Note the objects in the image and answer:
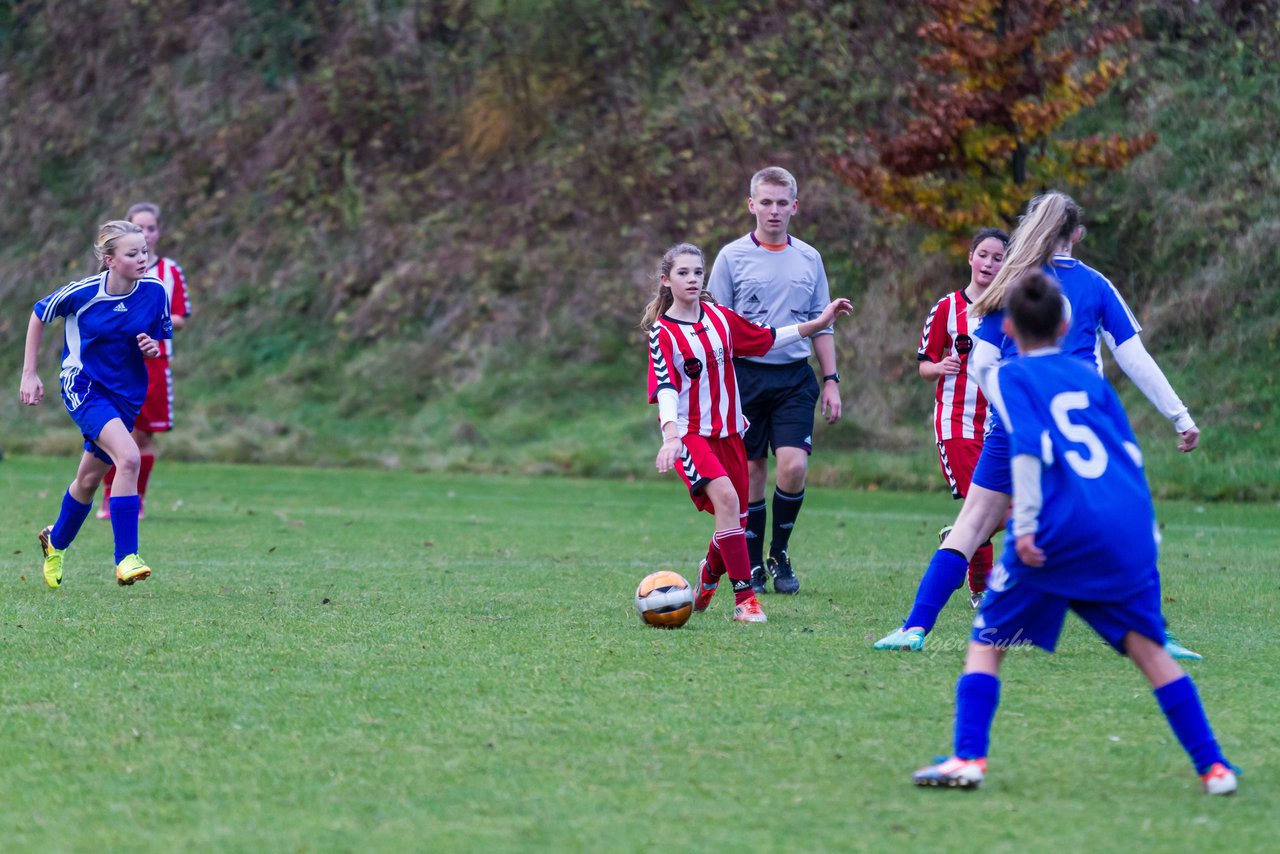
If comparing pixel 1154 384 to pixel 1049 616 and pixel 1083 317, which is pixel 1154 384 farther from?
pixel 1049 616

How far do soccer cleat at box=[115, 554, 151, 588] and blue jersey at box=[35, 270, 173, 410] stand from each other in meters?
1.01

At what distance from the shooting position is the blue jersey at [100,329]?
8172 mm

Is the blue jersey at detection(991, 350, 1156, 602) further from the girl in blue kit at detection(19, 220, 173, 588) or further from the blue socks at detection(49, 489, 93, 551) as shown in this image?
the blue socks at detection(49, 489, 93, 551)

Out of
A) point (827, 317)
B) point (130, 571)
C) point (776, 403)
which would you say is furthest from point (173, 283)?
point (827, 317)

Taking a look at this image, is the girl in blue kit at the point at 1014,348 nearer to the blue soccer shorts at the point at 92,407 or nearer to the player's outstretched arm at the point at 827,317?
the player's outstretched arm at the point at 827,317

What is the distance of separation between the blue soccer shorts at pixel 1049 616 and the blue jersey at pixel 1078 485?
4 centimetres

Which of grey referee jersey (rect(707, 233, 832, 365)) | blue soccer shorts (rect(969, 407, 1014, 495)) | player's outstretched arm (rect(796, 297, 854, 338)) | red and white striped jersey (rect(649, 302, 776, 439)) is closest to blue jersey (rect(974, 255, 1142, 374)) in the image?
blue soccer shorts (rect(969, 407, 1014, 495))

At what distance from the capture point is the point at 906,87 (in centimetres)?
2105

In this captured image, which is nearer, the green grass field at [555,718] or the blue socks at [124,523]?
the green grass field at [555,718]

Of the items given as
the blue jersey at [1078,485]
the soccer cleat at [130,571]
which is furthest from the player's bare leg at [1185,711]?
the soccer cleat at [130,571]

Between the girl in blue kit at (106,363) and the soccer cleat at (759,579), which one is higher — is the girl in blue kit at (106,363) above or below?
above

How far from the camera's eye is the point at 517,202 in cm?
2398

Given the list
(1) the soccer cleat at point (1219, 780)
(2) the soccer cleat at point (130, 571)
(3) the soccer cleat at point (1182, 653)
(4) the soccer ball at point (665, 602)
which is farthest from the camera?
(2) the soccer cleat at point (130, 571)

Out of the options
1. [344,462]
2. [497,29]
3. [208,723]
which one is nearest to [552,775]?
[208,723]
